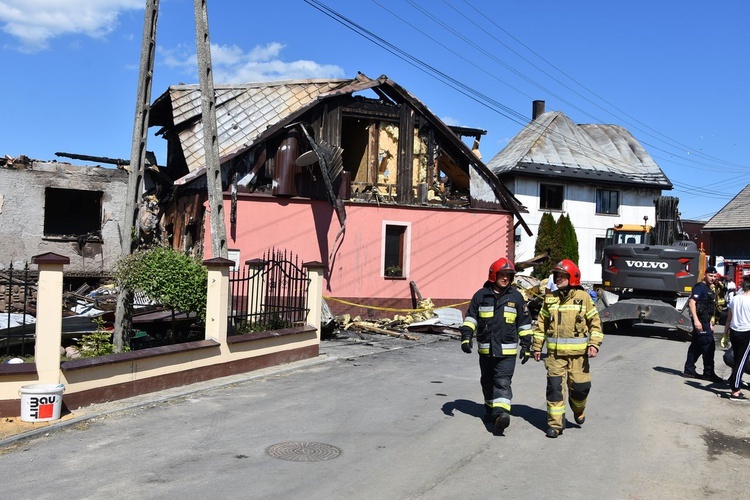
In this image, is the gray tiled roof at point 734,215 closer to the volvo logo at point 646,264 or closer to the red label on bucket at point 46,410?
the volvo logo at point 646,264

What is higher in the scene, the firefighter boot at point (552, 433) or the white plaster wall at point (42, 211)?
the white plaster wall at point (42, 211)

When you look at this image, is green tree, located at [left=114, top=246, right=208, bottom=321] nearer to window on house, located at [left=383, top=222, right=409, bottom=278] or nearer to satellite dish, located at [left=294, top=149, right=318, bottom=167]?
satellite dish, located at [left=294, top=149, right=318, bottom=167]

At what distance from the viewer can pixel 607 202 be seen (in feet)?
109

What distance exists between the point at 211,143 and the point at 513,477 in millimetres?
7718

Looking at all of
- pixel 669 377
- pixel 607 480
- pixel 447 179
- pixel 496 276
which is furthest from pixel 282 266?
pixel 447 179

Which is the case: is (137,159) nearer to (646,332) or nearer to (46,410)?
(46,410)

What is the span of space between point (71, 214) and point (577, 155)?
23.2 metres

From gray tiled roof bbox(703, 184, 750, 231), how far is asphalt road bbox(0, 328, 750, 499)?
32.1 meters

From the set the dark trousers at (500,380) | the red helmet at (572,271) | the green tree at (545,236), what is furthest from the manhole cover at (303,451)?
the green tree at (545,236)

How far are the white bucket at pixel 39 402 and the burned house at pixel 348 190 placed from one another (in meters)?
10.1

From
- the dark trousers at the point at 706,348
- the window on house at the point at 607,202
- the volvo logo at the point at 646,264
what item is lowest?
the dark trousers at the point at 706,348

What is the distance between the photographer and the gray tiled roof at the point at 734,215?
126 feet

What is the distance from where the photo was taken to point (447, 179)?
21.3m

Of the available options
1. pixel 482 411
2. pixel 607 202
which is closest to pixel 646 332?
pixel 482 411
